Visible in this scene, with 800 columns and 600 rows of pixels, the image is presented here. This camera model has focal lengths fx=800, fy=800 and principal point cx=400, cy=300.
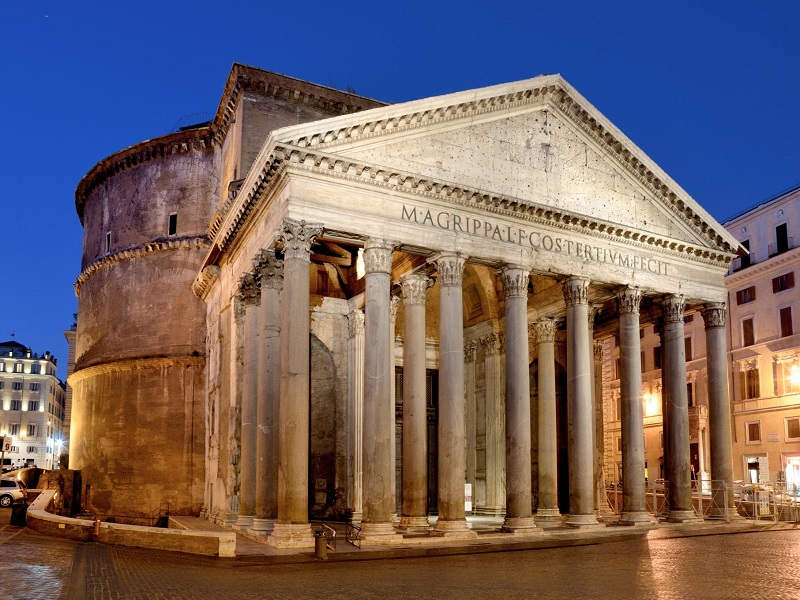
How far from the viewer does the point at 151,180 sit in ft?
94.5

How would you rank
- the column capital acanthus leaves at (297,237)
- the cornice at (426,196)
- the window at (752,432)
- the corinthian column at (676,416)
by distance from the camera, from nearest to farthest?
the column capital acanthus leaves at (297,237), the cornice at (426,196), the corinthian column at (676,416), the window at (752,432)

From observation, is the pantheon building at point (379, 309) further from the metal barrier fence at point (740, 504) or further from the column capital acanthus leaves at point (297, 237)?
the metal barrier fence at point (740, 504)

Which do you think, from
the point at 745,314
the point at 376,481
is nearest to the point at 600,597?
the point at 376,481

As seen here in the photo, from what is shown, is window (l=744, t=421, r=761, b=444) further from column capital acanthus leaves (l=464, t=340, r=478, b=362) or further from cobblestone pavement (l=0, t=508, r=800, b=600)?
cobblestone pavement (l=0, t=508, r=800, b=600)

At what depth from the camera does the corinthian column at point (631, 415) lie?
21.1 meters

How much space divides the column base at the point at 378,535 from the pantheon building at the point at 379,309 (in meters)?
0.05

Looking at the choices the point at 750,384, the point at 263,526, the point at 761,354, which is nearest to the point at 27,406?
the point at 750,384

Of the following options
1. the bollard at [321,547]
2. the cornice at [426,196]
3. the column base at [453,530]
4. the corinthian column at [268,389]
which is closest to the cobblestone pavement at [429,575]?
A: the bollard at [321,547]

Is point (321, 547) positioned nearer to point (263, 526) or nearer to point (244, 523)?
point (263, 526)

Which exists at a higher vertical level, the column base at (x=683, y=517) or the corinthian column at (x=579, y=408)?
the corinthian column at (x=579, y=408)

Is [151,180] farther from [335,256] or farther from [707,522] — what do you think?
[707,522]

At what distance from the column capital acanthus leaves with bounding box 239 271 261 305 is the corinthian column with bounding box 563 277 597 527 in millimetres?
8012

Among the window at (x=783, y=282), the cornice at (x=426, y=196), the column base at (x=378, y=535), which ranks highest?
the window at (x=783, y=282)

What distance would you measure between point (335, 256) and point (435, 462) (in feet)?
24.7
